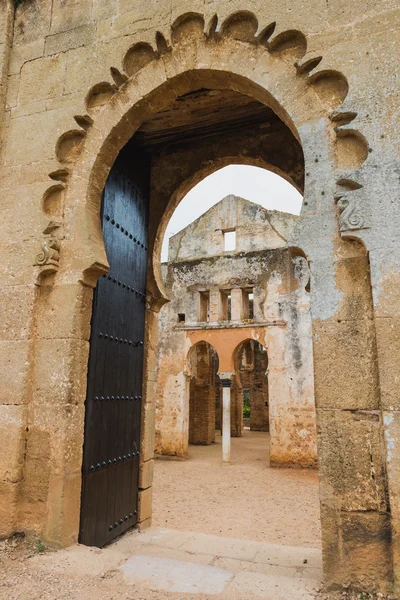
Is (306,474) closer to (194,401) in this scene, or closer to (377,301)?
(194,401)

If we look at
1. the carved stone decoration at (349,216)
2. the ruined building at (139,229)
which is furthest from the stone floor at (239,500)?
the carved stone decoration at (349,216)

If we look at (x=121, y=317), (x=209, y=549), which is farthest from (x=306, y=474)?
(x=121, y=317)

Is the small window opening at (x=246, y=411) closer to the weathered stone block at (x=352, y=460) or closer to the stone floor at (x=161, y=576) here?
the stone floor at (x=161, y=576)

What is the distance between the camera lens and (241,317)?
13648 millimetres

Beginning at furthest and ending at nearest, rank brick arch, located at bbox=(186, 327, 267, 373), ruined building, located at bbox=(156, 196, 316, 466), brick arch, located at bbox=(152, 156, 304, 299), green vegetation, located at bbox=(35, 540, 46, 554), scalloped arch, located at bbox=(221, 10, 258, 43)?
brick arch, located at bbox=(186, 327, 267, 373), ruined building, located at bbox=(156, 196, 316, 466), brick arch, located at bbox=(152, 156, 304, 299), scalloped arch, located at bbox=(221, 10, 258, 43), green vegetation, located at bbox=(35, 540, 46, 554)

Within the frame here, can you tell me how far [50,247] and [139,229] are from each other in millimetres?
1667

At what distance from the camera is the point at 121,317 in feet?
14.8

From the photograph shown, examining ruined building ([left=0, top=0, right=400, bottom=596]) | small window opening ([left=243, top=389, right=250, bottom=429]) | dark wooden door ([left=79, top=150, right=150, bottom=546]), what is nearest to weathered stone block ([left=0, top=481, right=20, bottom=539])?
ruined building ([left=0, top=0, right=400, bottom=596])

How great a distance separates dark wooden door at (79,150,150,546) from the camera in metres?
3.78

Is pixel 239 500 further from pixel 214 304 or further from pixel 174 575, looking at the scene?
pixel 214 304

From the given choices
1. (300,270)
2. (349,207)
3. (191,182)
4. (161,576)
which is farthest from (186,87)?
(300,270)

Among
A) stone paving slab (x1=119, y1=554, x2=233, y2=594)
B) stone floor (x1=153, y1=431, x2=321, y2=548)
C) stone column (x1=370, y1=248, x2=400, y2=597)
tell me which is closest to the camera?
stone column (x1=370, y1=248, x2=400, y2=597)

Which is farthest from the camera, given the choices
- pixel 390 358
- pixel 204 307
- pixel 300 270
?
pixel 204 307

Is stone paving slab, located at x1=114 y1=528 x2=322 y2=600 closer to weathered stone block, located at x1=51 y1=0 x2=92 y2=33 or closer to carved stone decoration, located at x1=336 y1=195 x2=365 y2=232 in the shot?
carved stone decoration, located at x1=336 y1=195 x2=365 y2=232
